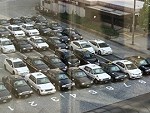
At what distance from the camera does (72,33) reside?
7098 mm

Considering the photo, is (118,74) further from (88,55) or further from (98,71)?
(88,55)

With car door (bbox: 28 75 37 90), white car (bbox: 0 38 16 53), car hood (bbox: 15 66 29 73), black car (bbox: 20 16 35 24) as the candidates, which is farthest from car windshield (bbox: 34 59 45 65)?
black car (bbox: 20 16 35 24)

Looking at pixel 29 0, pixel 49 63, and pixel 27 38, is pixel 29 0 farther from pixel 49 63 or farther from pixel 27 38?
pixel 49 63

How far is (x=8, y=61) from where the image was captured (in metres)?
5.27

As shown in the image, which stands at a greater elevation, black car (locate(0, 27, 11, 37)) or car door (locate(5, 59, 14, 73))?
black car (locate(0, 27, 11, 37))

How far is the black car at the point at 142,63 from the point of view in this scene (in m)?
Answer: 5.65

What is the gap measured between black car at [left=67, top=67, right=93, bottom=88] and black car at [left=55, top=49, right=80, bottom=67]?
0.28 m

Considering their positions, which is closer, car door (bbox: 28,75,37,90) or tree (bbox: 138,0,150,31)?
car door (bbox: 28,75,37,90)

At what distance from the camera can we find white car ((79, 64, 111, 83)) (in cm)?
520

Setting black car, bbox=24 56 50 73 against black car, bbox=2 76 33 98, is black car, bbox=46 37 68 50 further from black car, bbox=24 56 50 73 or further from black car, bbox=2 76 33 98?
black car, bbox=2 76 33 98

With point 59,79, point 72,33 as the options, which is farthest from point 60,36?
point 59,79

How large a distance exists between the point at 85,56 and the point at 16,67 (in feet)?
4.02

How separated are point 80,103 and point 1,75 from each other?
1252 millimetres

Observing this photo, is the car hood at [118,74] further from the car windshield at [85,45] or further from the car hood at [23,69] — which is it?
the car hood at [23,69]
